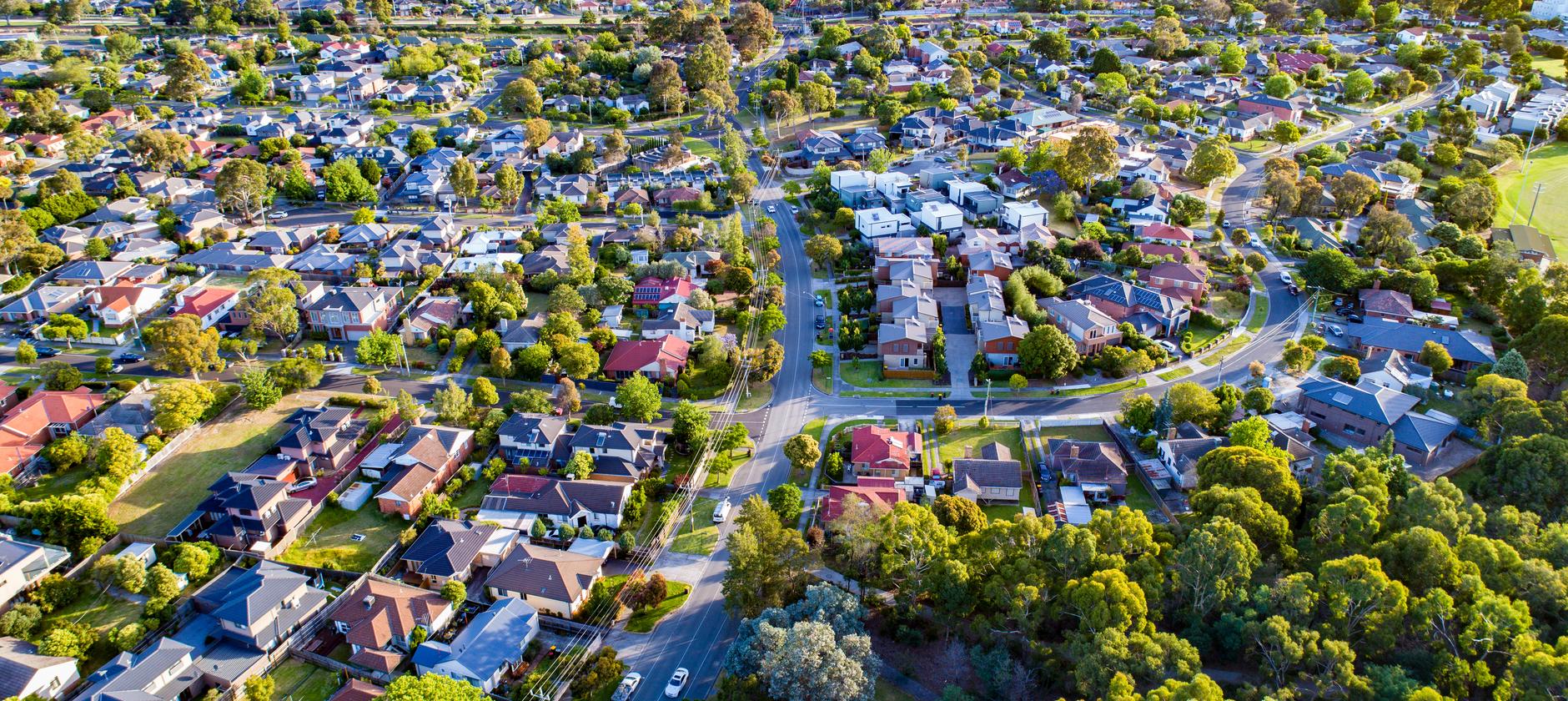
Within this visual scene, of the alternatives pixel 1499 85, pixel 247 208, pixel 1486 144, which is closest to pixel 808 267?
pixel 247 208

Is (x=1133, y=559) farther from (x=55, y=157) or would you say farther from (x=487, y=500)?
(x=55, y=157)

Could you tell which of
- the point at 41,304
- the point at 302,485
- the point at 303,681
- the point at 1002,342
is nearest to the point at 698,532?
the point at 303,681

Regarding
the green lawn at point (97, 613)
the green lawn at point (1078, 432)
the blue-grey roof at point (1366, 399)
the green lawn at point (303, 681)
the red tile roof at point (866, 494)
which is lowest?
the green lawn at point (303, 681)

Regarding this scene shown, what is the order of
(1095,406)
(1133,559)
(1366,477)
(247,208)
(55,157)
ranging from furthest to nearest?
(55,157)
(247,208)
(1095,406)
(1366,477)
(1133,559)

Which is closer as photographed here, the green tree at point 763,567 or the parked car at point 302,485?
the green tree at point 763,567

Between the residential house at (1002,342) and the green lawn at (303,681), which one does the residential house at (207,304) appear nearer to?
the green lawn at (303,681)

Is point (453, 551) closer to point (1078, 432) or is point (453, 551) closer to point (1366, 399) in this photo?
point (1078, 432)

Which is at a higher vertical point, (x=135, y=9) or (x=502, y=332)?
(x=135, y=9)

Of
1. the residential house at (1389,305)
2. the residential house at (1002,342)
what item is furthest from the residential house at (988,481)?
the residential house at (1389,305)
